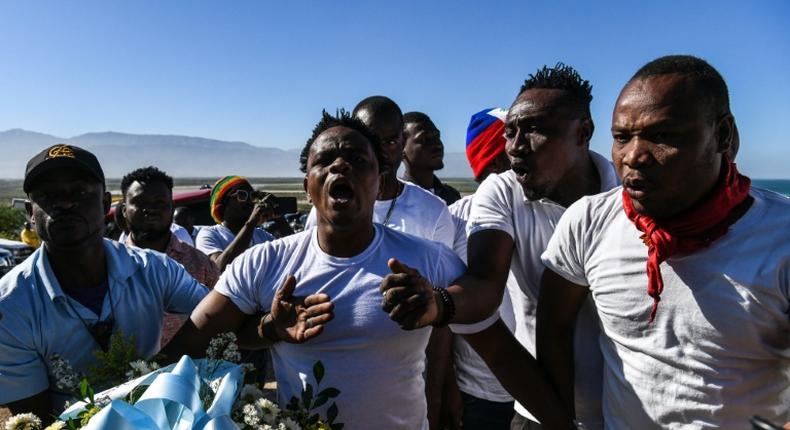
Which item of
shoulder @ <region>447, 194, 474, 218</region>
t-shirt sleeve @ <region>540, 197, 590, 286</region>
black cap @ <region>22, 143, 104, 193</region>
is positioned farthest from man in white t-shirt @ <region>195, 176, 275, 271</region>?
t-shirt sleeve @ <region>540, 197, 590, 286</region>

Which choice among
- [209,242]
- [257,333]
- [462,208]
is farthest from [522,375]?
[209,242]

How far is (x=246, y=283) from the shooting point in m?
2.17

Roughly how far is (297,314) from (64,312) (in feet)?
3.35

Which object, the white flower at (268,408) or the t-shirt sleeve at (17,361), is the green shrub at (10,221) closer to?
the t-shirt sleeve at (17,361)

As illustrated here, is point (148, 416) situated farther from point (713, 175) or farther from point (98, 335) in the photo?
point (713, 175)

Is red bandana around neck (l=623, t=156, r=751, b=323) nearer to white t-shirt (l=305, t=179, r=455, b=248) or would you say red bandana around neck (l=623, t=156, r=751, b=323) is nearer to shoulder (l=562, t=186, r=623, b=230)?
shoulder (l=562, t=186, r=623, b=230)

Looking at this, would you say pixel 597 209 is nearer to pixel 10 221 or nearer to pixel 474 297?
pixel 474 297

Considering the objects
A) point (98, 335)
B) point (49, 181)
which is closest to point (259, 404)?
point (98, 335)

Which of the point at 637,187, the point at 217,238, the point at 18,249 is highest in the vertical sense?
the point at 637,187

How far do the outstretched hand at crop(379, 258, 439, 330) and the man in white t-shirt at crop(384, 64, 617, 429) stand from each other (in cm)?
27

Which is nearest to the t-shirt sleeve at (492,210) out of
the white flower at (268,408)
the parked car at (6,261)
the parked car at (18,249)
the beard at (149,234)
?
the white flower at (268,408)

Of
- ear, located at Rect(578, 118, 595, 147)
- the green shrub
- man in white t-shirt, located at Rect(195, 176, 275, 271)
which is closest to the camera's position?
ear, located at Rect(578, 118, 595, 147)

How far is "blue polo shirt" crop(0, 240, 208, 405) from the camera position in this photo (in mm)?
2180

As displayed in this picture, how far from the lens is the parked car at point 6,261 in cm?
1165
